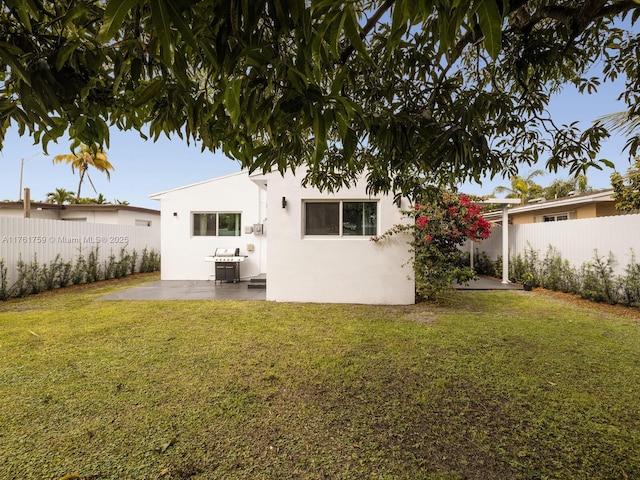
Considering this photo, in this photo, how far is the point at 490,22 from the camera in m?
0.80

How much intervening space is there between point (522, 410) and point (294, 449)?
213 centimetres

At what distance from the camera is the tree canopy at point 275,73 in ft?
3.38

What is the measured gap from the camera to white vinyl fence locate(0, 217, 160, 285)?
7844 mm

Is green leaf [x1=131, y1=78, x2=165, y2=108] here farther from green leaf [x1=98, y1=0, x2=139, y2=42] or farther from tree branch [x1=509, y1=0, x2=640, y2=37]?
tree branch [x1=509, y1=0, x2=640, y2=37]

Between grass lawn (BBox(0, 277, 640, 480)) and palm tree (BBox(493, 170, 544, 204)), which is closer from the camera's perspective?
grass lawn (BBox(0, 277, 640, 480))

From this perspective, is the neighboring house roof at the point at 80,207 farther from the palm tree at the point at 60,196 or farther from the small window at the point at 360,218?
the small window at the point at 360,218

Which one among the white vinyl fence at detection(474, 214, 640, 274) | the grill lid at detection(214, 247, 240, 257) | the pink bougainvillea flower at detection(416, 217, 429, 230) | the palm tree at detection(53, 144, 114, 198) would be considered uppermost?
the palm tree at detection(53, 144, 114, 198)

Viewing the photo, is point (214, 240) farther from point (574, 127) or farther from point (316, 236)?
point (574, 127)

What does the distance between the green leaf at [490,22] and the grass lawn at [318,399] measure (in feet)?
8.12

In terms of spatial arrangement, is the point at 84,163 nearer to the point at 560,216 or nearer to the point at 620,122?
the point at 620,122

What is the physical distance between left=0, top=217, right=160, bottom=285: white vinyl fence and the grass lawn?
10.3 ft

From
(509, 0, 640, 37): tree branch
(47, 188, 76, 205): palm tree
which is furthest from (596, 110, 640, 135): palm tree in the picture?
(47, 188, 76, 205): palm tree

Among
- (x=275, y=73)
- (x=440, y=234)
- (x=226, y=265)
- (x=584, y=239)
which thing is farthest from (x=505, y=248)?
(x=275, y=73)

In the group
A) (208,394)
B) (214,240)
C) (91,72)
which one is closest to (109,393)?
(208,394)
